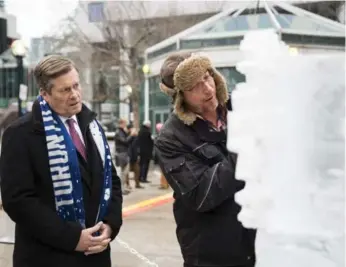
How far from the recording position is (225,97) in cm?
215

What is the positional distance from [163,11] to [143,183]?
1591 centimetres

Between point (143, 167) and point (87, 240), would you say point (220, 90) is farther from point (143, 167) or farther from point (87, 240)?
point (143, 167)

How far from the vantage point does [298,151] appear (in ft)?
3.65

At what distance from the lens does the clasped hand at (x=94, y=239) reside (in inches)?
87.0

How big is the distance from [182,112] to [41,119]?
60cm

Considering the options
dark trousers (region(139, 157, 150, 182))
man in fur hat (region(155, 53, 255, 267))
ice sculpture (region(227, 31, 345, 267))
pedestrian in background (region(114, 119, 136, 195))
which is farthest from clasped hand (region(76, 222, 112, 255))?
dark trousers (region(139, 157, 150, 182))

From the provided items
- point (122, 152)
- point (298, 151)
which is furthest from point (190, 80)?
point (122, 152)

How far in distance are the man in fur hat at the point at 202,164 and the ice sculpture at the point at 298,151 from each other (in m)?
0.79

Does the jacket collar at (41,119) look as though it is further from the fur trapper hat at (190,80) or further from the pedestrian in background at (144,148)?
the pedestrian in background at (144,148)

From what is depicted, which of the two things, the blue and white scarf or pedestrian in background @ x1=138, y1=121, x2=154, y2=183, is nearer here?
the blue and white scarf

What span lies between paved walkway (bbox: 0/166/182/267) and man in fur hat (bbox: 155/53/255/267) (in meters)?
3.24

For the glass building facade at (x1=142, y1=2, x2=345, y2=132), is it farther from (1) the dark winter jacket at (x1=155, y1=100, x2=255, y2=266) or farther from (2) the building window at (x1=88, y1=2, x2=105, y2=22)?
(1) the dark winter jacket at (x1=155, y1=100, x2=255, y2=266)

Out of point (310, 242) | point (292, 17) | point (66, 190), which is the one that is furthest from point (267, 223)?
point (292, 17)

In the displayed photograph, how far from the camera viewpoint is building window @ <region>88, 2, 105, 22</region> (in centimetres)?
2825
